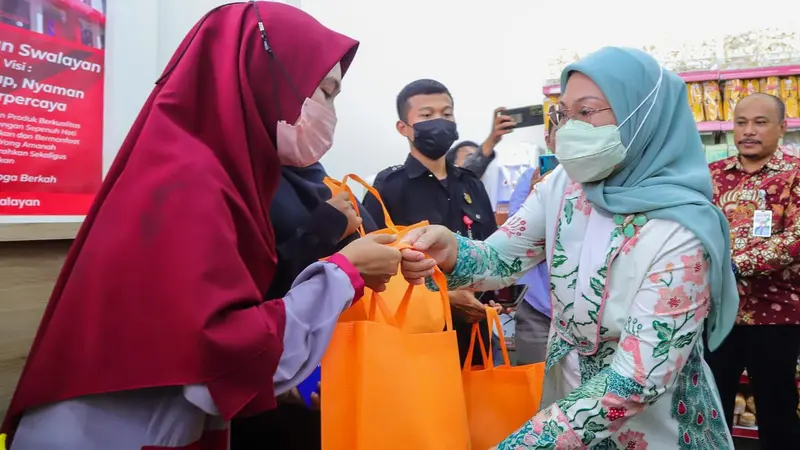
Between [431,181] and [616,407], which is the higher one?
[431,181]

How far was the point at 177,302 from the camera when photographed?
820 mm

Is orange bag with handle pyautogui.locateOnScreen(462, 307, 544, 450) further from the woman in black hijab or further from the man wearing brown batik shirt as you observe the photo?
the man wearing brown batik shirt

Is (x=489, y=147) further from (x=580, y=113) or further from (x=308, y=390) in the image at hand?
(x=308, y=390)

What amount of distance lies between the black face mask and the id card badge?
4.64 ft

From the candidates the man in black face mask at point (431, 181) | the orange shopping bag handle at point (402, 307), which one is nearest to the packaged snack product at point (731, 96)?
the man in black face mask at point (431, 181)

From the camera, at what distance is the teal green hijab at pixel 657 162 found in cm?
112

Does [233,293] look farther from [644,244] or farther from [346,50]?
[644,244]

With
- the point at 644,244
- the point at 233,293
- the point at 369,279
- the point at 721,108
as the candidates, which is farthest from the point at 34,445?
the point at 721,108

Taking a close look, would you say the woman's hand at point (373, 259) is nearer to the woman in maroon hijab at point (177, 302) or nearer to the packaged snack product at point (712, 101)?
the woman in maroon hijab at point (177, 302)

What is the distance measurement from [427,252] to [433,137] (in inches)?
48.9

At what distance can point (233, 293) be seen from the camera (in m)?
0.84

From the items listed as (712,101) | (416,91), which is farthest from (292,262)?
(712,101)

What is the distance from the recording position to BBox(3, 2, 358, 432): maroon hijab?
82 centimetres

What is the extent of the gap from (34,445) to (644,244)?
1.08 metres
